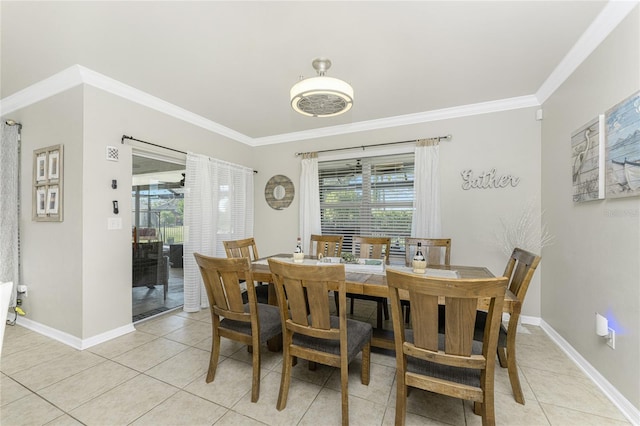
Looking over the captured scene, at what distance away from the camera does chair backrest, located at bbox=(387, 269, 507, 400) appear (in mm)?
1193

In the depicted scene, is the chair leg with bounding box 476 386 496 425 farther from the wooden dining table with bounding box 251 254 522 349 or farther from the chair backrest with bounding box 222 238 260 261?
the chair backrest with bounding box 222 238 260 261

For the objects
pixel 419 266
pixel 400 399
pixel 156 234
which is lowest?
pixel 400 399

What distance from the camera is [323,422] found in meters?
1.63

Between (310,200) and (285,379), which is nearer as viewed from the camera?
(285,379)

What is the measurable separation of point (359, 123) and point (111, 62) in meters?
2.82

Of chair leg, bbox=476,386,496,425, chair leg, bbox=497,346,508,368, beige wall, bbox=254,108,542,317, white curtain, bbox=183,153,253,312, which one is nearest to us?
chair leg, bbox=476,386,496,425

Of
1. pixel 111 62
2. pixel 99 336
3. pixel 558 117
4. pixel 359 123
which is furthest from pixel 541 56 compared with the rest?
pixel 99 336

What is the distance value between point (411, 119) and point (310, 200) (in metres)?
1.81

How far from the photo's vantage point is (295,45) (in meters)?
2.12

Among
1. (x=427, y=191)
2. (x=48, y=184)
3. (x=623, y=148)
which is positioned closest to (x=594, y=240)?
(x=623, y=148)

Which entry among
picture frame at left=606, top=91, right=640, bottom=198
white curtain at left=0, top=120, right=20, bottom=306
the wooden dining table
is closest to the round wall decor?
the wooden dining table

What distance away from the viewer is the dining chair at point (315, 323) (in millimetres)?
1508

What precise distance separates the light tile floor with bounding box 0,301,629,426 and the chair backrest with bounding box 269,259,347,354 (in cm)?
55

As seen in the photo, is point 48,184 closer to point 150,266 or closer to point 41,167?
point 41,167
